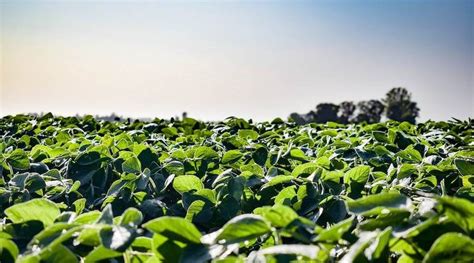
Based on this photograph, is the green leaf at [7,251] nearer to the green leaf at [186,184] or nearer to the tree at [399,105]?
the green leaf at [186,184]

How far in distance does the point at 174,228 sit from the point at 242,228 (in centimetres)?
13

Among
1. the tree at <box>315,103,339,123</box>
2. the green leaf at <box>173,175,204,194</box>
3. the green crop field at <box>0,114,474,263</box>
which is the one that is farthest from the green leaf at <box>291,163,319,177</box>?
the tree at <box>315,103,339,123</box>

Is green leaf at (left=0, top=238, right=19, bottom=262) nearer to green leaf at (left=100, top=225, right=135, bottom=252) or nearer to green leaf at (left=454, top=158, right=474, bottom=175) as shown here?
green leaf at (left=100, top=225, right=135, bottom=252)

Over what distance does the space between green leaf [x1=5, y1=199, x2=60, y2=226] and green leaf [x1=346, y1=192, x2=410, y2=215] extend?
2.21 feet

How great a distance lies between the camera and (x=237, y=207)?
1350mm

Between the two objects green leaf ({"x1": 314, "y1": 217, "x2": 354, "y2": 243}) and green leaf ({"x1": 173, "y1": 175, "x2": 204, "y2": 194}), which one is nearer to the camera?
green leaf ({"x1": 314, "y1": 217, "x2": 354, "y2": 243})

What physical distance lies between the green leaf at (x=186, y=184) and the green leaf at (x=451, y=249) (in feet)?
2.52

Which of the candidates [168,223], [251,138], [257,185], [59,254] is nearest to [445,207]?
[168,223]

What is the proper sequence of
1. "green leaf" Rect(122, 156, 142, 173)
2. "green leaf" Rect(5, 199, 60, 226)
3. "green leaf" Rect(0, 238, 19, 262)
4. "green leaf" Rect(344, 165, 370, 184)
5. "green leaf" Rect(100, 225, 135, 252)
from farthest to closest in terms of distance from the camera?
"green leaf" Rect(122, 156, 142, 173), "green leaf" Rect(344, 165, 370, 184), "green leaf" Rect(5, 199, 60, 226), "green leaf" Rect(0, 238, 19, 262), "green leaf" Rect(100, 225, 135, 252)

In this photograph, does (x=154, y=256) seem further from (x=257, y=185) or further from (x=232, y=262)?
(x=257, y=185)

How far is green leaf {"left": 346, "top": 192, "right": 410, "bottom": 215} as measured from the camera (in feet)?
3.09

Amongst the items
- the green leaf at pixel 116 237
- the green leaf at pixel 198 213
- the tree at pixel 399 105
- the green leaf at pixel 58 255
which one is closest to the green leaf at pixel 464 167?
the green leaf at pixel 198 213

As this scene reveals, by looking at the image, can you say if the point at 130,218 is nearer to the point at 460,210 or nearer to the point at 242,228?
the point at 242,228

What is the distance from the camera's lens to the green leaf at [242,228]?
0.88 m
